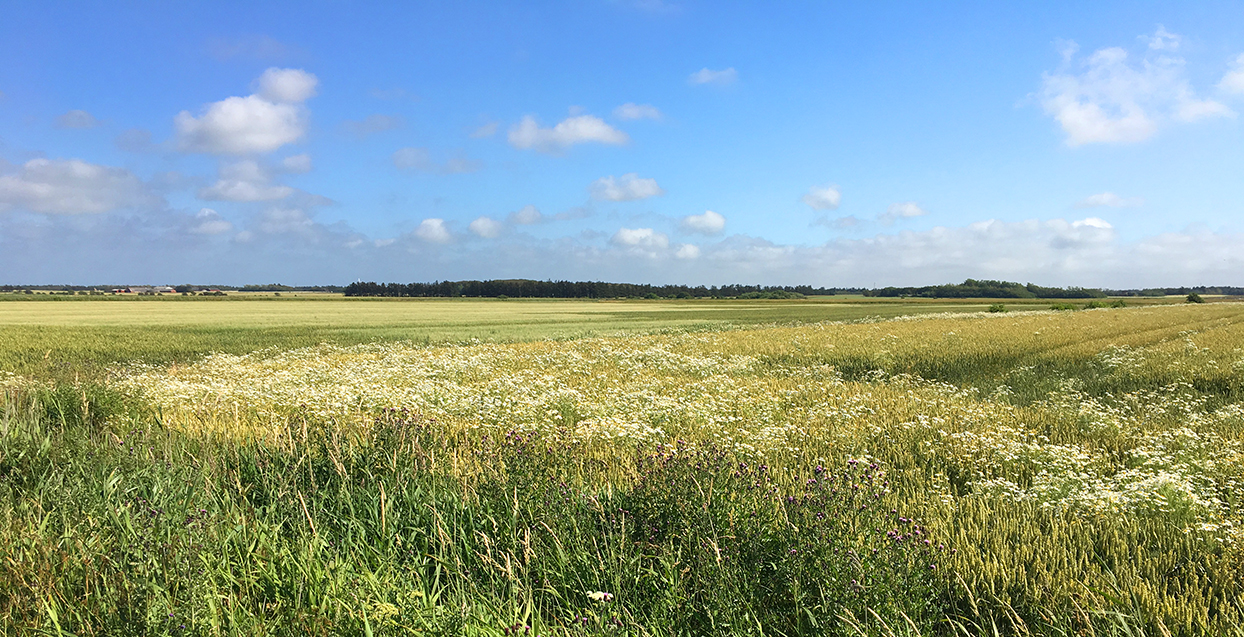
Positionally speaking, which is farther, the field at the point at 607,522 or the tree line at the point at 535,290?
the tree line at the point at 535,290

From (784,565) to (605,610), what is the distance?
1049 millimetres


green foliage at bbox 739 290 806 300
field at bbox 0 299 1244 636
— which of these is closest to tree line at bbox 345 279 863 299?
green foliage at bbox 739 290 806 300

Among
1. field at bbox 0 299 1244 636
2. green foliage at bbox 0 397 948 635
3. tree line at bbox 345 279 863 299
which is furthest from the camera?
tree line at bbox 345 279 863 299

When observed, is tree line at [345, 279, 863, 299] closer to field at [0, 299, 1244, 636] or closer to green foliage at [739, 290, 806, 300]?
green foliage at [739, 290, 806, 300]

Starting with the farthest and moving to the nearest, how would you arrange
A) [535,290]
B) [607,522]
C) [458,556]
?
[535,290]
[607,522]
[458,556]

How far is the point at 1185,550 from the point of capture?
4.55m

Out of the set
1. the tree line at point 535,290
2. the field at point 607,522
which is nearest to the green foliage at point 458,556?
the field at point 607,522

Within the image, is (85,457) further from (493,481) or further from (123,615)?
(493,481)

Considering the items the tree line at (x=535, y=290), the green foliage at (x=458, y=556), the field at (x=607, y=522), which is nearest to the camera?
the green foliage at (x=458, y=556)

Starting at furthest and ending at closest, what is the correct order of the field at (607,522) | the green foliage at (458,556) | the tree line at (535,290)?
the tree line at (535,290) → the field at (607,522) → the green foliage at (458,556)

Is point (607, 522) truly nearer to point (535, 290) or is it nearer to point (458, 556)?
point (458, 556)

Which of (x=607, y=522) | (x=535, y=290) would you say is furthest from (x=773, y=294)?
(x=607, y=522)

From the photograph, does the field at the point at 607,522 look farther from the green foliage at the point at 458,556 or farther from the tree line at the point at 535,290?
the tree line at the point at 535,290

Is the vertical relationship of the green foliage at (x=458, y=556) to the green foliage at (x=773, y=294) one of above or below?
below
